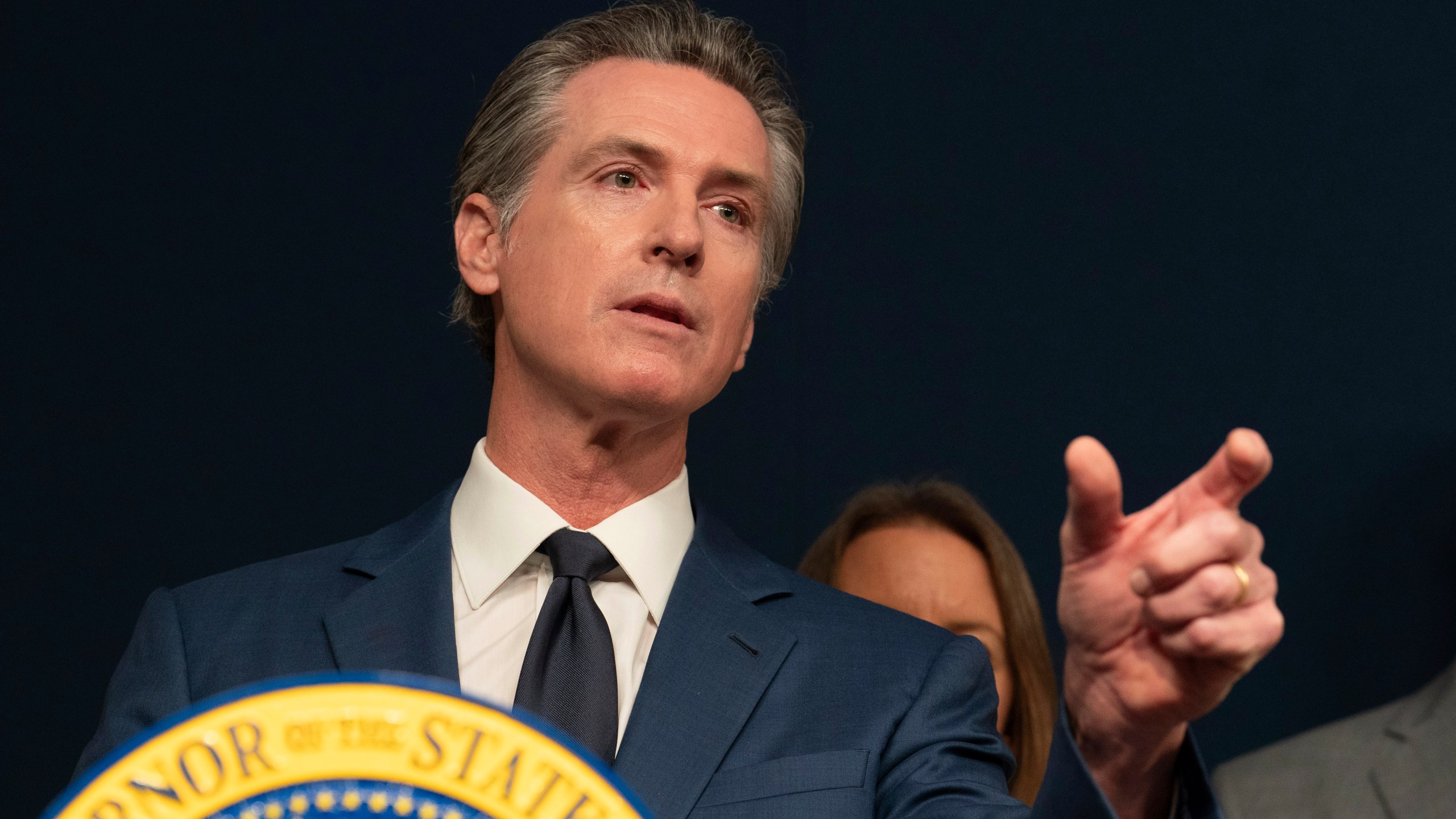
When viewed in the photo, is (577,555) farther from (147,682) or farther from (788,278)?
(788,278)

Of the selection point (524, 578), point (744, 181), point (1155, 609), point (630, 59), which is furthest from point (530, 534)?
point (1155, 609)

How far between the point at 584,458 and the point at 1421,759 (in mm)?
837

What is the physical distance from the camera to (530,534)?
1239 millimetres

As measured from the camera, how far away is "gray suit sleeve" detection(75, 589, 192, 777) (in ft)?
3.75

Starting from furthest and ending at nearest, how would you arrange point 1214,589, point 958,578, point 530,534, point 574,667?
point 958,578
point 530,534
point 574,667
point 1214,589

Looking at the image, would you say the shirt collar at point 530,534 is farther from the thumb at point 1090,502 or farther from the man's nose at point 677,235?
the thumb at point 1090,502

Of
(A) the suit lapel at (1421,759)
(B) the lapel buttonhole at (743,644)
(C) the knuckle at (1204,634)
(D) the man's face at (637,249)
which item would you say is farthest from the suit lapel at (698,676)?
(A) the suit lapel at (1421,759)

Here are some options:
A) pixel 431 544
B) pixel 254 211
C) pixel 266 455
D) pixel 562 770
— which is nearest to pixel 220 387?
pixel 266 455

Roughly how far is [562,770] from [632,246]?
61cm

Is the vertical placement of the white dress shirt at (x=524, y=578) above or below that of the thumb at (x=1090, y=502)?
below

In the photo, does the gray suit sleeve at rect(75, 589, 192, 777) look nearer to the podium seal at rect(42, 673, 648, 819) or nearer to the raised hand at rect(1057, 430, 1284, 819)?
the podium seal at rect(42, 673, 648, 819)

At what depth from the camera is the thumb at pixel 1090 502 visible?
768 mm

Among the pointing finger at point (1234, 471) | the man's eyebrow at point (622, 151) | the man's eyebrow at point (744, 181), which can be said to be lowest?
the pointing finger at point (1234, 471)

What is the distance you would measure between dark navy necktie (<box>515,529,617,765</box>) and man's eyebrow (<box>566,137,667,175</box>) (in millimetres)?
380
